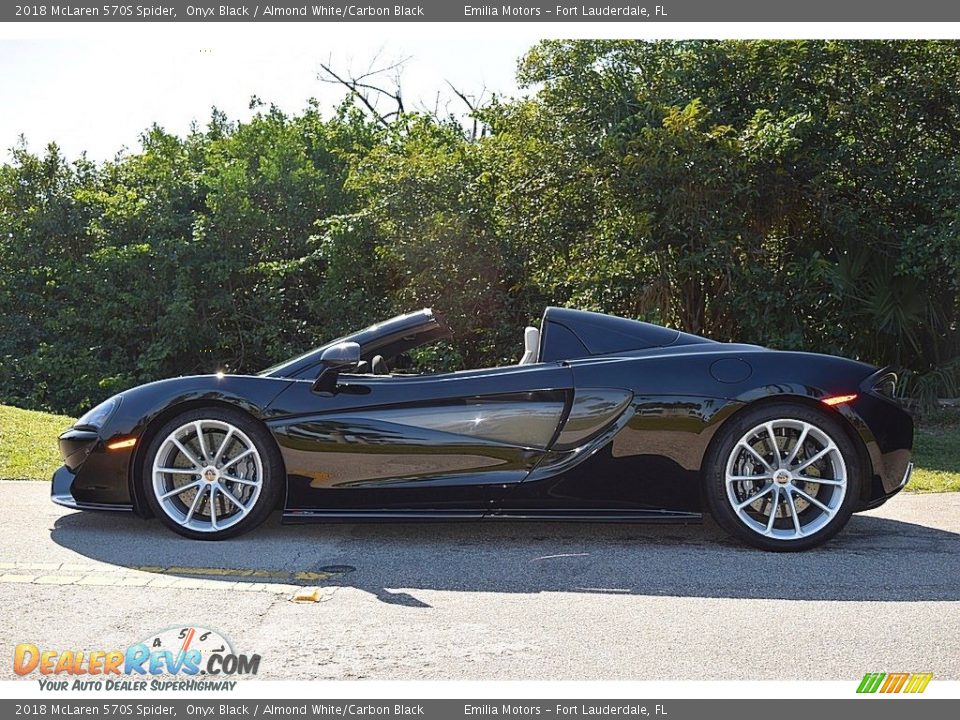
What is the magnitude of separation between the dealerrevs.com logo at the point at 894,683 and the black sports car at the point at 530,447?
171cm

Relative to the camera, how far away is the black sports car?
4.92m

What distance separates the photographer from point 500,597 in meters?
4.09

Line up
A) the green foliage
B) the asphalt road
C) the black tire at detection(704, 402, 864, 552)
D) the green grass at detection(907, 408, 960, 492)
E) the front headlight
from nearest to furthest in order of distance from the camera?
1. the asphalt road
2. the black tire at detection(704, 402, 864, 552)
3. the front headlight
4. the green grass at detection(907, 408, 960, 492)
5. the green foliage

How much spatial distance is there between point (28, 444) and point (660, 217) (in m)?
6.63

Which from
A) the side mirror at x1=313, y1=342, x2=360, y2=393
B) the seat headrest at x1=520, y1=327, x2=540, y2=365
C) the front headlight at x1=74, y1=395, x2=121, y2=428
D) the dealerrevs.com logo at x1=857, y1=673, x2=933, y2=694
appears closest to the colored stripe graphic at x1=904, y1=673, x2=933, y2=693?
the dealerrevs.com logo at x1=857, y1=673, x2=933, y2=694

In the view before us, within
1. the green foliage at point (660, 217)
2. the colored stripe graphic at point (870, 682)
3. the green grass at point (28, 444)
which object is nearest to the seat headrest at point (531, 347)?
the colored stripe graphic at point (870, 682)

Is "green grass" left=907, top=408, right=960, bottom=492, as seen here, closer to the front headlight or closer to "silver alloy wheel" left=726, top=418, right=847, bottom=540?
"silver alloy wheel" left=726, top=418, right=847, bottom=540

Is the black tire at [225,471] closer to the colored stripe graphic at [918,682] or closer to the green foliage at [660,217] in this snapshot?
the colored stripe graphic at [918,682]

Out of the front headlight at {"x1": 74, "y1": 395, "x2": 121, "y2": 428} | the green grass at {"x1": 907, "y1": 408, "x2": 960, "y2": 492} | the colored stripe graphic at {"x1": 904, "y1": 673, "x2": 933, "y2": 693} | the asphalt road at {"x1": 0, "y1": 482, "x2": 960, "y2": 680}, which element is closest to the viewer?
the colored stripe graphic at {"x1": 904, "y1": 673, "x2": 933, "y2": 693}

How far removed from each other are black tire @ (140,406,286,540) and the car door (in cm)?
7

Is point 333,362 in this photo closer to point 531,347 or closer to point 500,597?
point 531,347

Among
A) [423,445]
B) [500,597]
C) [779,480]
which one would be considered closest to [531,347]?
[423,445]

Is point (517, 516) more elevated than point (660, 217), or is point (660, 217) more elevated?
point (660, 217)
